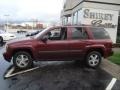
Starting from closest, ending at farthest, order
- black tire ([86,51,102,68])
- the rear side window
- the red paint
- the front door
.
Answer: the red paint < the front door < black tire ([86,51,102,68]) < the rear side window

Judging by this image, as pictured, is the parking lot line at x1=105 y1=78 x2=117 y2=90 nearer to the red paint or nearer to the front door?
the red paint

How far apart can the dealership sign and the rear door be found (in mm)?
9089

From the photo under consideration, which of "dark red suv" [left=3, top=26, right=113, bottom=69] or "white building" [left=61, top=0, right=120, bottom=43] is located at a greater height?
"white building" [left=61, top=0, right=120, bottom=43]

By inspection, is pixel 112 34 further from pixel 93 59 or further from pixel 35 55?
pixel 35 55

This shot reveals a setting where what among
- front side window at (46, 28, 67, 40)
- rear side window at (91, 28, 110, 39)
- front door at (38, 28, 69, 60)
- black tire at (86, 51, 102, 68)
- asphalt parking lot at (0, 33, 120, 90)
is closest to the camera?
asphalt parking lot at (0, 33, 120, 90)

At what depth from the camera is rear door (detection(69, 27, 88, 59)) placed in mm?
10705

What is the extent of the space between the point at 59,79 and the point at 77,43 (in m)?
2.45

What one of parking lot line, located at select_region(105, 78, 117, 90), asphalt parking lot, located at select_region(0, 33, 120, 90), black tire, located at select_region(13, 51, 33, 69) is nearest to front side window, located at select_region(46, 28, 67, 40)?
black tire, located at select_region(13, 51, 33, 69)

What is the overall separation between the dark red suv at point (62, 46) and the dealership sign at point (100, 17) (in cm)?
876

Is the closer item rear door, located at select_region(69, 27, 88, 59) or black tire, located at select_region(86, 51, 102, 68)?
rear door, located at select_region(69, 27, 88, 59)

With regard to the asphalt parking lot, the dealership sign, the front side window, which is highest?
the dealership sign

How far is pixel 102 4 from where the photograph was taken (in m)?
20.5

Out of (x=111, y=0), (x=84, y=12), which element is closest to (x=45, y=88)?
(x=84, y=12)

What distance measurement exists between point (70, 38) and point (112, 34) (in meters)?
10.8
